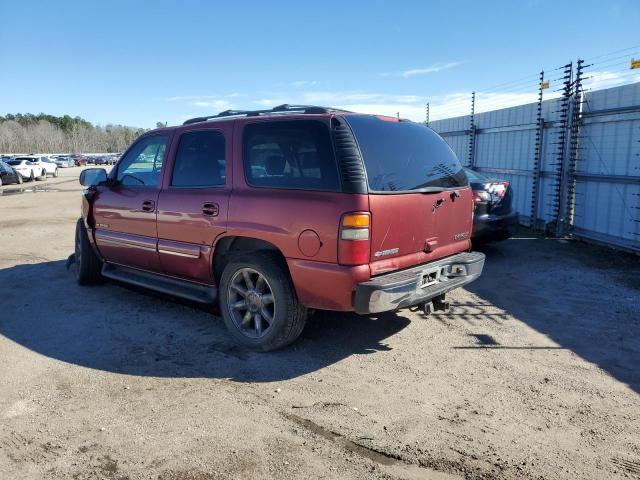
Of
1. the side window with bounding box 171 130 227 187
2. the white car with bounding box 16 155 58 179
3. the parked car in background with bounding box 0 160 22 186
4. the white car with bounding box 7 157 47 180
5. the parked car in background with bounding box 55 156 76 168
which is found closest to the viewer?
the side window with bounding box 171 130 227 187

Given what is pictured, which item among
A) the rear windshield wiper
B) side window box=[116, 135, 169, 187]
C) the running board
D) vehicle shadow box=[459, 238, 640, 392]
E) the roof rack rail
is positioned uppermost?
the roof rack rail

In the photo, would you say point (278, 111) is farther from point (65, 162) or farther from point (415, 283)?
point (65, 162)

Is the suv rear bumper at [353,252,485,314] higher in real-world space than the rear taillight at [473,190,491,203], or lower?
lower

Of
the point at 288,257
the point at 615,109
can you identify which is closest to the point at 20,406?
the point at 288,257

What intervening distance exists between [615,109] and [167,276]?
25.4 feet

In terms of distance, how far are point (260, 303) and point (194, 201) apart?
3.74ft

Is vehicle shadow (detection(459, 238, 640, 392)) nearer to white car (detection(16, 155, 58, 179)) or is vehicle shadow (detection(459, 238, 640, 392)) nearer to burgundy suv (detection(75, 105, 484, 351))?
burgundy suv (detection(75, 105, 484, 351))

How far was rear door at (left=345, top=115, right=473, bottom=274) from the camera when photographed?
3.91 m

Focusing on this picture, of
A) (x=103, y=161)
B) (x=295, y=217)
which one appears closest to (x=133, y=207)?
(x=295, y=217)

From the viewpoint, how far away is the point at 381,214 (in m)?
3.85

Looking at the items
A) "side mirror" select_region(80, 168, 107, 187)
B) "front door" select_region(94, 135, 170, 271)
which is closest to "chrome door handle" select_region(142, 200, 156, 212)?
"front door" select_region(94, 135, 170, 271)

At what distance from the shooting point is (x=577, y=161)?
32.2ft

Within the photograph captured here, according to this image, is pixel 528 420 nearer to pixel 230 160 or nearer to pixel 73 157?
pixel 230 160

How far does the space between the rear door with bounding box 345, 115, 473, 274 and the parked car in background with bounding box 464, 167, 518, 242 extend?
9.79ft
